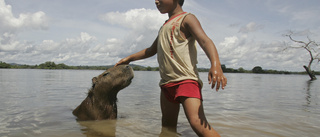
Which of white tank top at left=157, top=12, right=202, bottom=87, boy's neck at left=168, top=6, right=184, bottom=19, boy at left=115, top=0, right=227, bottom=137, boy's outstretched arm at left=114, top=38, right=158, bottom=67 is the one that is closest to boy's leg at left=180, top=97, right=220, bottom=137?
boy at left=115, top=0, right=227, bottom=137

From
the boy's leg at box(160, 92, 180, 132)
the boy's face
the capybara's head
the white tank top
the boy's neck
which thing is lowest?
the boy's leg at box(160, 92, 180, 132)

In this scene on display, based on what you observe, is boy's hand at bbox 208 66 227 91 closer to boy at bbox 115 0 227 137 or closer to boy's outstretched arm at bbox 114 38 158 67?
boy at bbox 115 0 227 137

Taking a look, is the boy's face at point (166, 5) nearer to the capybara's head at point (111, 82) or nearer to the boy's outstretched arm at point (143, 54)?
the boy's outstretched arm at point (143, 54)

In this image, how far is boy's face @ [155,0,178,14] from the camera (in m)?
2.69

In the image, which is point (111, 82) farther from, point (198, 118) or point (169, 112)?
point (198, 118)

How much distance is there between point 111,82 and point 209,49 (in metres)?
1.98

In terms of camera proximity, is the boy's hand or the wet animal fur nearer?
the boy's hand

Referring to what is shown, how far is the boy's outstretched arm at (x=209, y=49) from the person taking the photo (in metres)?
1.96

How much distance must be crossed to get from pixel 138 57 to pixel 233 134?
189 cm

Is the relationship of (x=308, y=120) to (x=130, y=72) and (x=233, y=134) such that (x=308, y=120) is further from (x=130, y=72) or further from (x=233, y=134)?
(x=130, y=72)

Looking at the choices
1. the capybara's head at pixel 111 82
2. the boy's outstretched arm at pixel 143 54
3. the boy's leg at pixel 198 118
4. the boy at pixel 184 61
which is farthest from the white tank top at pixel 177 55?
the capybara's head at pixel 111 82

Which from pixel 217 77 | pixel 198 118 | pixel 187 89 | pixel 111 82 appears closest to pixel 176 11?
pixel 187 89

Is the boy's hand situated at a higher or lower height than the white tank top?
lower

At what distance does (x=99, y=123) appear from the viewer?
3.72m
